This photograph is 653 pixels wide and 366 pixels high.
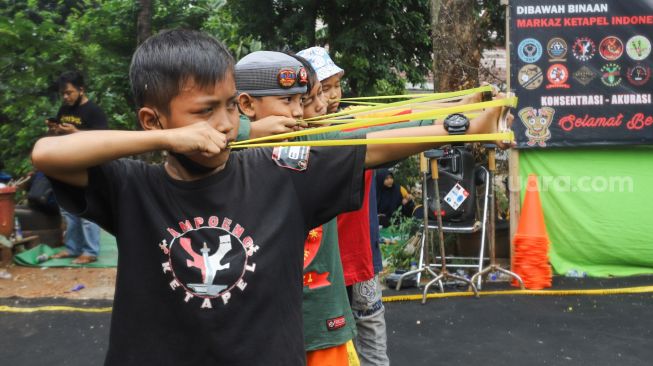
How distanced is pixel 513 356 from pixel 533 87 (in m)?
2.82

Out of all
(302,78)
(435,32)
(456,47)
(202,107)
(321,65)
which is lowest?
(202,107)

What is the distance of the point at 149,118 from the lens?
1.82m

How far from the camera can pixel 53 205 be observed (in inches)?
326

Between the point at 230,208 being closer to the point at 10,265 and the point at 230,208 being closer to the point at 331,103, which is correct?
the point at 331,103

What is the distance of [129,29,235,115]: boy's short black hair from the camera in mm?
1757

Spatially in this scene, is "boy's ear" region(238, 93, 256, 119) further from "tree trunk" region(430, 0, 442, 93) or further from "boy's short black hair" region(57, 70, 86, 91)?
"boy's short black hair" region(57, 70, 86, 91)

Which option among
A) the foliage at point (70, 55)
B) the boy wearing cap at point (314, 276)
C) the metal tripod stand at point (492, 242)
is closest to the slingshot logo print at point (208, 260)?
the boy wearing cap at point (314, 276)

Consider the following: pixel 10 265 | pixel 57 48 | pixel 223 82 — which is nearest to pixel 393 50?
pixel 57 48

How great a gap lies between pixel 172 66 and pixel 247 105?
39.7 inches

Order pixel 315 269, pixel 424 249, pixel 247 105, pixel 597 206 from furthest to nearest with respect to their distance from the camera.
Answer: pixel 597 206
pixel 424 249
pixel 247 105
pixel 315 269

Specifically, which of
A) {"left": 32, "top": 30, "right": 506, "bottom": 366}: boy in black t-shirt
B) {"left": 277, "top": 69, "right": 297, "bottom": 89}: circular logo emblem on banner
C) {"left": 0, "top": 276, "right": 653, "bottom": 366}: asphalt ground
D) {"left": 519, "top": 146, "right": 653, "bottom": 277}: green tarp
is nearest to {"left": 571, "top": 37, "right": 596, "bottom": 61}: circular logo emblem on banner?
{"left": 519, "top": 146, "right": 653, "bottom": 277}: green tarp

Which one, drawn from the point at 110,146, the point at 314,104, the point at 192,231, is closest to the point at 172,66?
the point at 110,146

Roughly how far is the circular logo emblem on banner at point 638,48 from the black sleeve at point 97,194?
5.90 m

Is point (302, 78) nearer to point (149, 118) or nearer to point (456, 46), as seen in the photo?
point (149, 118)
